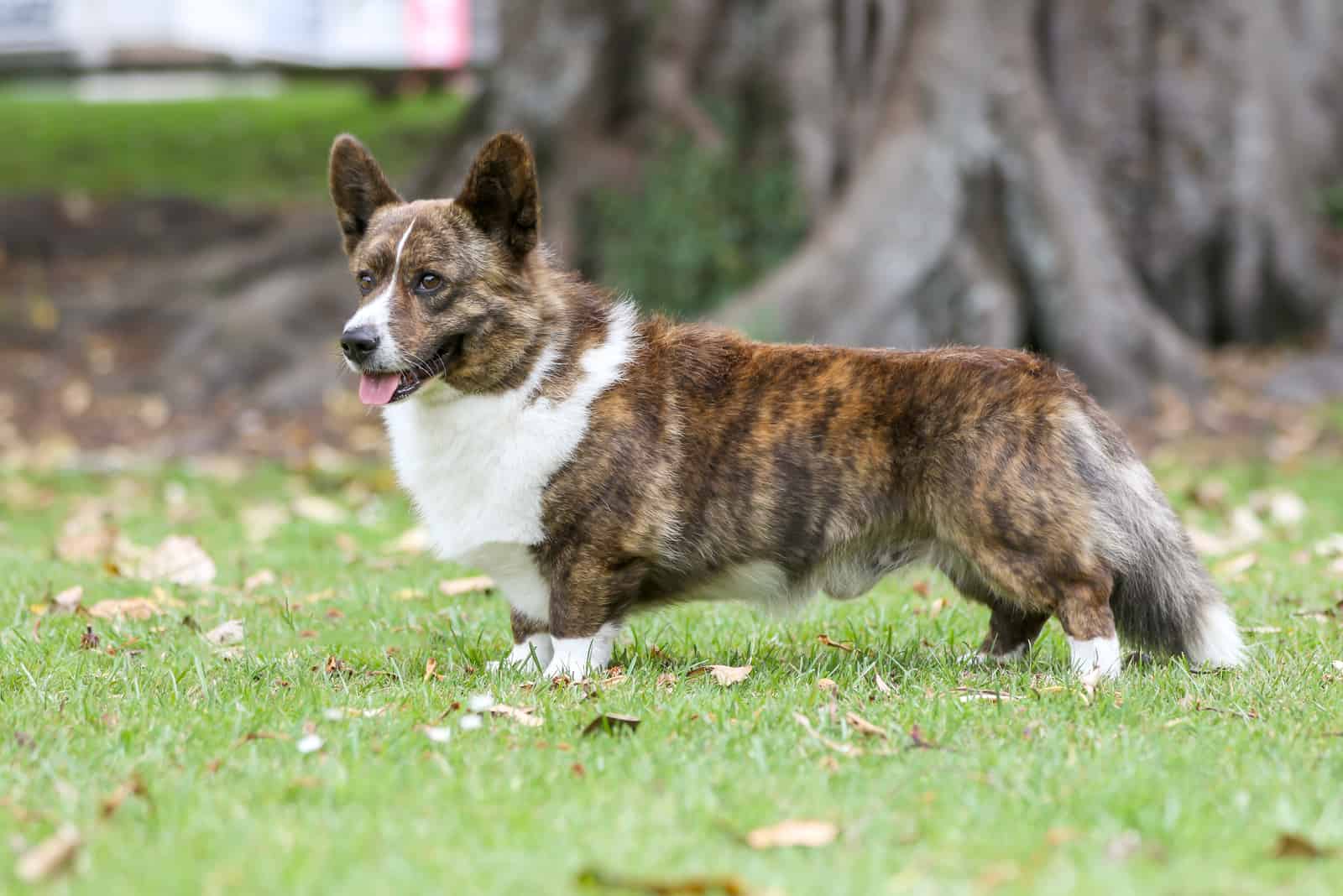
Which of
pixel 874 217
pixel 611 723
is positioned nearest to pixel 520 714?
pixel 611 723

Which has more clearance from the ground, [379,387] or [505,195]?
[505,195]

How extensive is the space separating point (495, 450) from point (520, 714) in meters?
0.91

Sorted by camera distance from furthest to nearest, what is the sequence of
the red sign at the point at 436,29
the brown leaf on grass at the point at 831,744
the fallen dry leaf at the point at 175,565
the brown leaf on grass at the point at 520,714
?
the red sign at the point at 436,29 < the fallen dry leaf at the point at 175,565 < the brown leaf on grass at the point at 520,714 < the brown leaf on grass at the point at 831,744

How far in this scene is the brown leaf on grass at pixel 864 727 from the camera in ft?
12.8

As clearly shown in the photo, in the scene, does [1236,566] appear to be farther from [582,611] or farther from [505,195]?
[505,195]

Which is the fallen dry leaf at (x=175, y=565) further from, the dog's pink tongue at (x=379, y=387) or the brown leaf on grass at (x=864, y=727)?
the brown leaf on grass at (x=864, y=727)

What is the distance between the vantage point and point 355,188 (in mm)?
5020

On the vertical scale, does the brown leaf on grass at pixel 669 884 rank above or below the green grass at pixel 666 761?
above

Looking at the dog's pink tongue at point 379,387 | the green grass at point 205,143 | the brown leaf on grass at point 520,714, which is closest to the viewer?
the brown leaf on grass at point 520,714

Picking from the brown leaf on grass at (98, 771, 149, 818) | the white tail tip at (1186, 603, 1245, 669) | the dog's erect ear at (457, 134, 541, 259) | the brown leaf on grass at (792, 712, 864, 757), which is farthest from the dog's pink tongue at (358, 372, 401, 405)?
the white tail tip at (1186, 603, 1245, 669)

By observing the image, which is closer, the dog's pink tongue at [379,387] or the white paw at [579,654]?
the dog's pink tongue at [379,387]

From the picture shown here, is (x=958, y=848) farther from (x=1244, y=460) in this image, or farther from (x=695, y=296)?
(x=695, y=296)

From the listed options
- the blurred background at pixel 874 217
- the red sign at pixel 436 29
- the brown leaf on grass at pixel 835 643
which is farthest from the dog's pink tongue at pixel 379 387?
the red sign at pixel 436 29

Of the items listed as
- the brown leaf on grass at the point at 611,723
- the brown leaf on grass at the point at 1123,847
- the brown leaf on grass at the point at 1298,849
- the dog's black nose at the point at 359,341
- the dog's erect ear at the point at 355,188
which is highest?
the dog's erect ear at the point at 355,188
